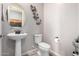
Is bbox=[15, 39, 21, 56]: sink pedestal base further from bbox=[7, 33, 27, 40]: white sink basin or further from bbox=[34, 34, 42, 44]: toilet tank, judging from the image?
bbox=[34, 34, 42, 44]: toilet tank

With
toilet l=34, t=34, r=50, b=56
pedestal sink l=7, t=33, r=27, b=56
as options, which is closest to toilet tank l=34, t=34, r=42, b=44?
toilet l=34, t=34, r=50, b=56

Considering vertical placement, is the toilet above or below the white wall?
below

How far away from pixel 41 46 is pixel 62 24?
1.33 feet

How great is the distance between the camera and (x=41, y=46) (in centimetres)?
172

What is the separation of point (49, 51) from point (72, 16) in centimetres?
55

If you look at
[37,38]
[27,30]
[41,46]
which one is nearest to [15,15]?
[27,30]

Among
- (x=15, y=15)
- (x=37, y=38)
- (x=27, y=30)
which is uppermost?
(x=15, y=15)

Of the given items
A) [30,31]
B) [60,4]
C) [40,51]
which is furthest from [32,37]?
[60,4]

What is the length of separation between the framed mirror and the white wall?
33cm

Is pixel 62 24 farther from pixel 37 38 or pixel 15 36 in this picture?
pixel 15 36

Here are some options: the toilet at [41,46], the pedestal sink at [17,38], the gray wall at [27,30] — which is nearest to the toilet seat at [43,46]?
the toilet at [41,46]

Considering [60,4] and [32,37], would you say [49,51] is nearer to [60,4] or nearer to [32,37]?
[32,37]

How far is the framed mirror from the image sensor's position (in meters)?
1.68

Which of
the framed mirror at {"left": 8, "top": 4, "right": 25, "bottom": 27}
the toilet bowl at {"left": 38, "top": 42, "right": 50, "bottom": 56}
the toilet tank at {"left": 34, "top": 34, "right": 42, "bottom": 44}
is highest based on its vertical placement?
the framed mirror at {"left": 8, "top": 4, "right": 25, "bottom": 27}
